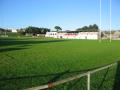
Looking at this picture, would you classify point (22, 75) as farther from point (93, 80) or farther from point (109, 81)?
point (109, 81)

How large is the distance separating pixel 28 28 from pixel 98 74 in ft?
460

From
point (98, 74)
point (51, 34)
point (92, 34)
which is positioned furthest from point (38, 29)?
point (98, 74)

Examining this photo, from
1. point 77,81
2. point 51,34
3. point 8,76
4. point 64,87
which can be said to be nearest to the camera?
point 64,87

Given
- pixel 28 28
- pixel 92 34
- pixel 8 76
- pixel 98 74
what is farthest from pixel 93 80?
pixel 28 28

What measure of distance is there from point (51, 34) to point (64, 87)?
411 feet

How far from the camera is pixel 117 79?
33.3ft

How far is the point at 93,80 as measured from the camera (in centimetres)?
960

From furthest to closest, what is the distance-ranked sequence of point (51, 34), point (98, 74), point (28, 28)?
point (28, 28), point (51, 34), point (98, 74)

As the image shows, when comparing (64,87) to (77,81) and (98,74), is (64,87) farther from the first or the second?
(98,74)

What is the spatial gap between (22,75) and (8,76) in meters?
0.65

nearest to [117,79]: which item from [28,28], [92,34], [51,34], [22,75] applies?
[22,75]

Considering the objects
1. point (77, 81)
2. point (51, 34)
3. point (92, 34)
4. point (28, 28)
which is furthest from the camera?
point (28, 28)

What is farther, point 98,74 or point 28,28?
point 28,28

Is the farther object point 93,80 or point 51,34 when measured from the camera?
point 51,34
